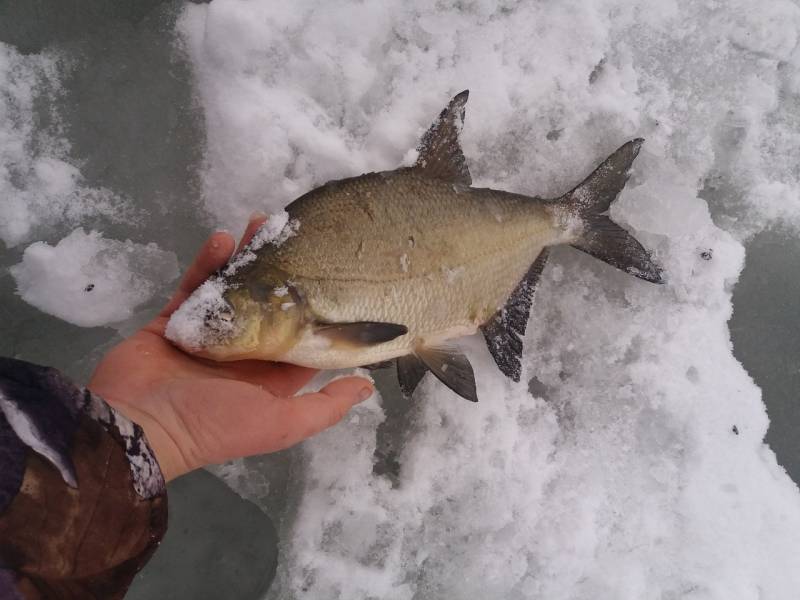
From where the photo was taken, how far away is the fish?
66.5 inches

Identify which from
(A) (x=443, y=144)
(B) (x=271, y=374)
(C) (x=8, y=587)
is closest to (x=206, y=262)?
(B) (x=271, y=374)

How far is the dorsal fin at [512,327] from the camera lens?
2.04 m

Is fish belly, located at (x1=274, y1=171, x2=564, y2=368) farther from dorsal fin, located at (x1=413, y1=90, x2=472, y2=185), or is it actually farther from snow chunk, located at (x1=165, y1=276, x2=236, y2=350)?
snow chunk, located at (x1=165, y1=276, x2=236, y2=350)

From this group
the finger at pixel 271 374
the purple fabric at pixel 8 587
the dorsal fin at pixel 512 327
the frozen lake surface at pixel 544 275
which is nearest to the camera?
the purple fabric at pixel 8 587

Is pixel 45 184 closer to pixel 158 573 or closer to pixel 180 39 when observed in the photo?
pixel 180 39

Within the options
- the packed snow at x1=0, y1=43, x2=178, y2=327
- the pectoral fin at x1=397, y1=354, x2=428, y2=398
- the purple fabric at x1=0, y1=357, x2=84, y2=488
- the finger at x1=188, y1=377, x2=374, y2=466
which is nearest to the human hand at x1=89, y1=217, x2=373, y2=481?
the finger at x1=188, y1=377, x2=374, y2=466

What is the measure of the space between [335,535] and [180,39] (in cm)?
204

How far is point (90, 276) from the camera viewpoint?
2141mm

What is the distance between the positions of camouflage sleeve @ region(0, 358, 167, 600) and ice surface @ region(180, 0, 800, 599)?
98 cm

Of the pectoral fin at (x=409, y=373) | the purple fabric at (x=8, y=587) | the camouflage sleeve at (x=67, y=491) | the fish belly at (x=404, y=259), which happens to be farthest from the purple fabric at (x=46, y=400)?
the pectoral fin at (x=409, y=373)

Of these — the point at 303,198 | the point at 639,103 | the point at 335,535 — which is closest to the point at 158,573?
the point at 335,535

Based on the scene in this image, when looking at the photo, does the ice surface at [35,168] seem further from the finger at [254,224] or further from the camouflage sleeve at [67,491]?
the camouflage sleeve at [67,491]

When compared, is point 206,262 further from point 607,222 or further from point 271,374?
point 607,222

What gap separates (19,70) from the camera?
2.20 m
